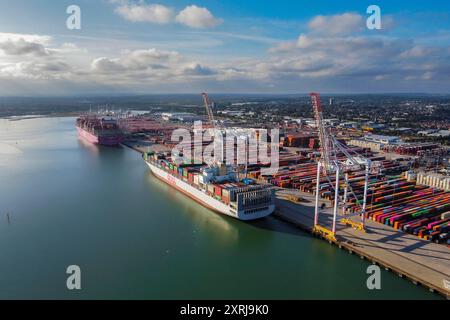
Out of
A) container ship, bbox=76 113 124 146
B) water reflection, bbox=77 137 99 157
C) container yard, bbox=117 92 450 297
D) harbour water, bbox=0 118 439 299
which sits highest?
container ship, bbox=76 113 124 146

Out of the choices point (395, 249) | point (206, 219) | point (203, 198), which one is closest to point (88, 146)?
point (203, 198)

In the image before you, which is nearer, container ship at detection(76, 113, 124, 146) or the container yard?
the container yard

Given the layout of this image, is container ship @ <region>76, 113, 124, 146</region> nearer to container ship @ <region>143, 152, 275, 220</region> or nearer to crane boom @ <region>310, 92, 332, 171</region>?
container ship @ <region>143, 152, 275, 220</region>

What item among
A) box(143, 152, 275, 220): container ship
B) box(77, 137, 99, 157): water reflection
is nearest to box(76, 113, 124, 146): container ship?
box(77, 137, 99, 157): water reflection

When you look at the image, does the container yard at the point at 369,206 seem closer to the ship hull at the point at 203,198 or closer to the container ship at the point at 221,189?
the container ship at the point at 221,189

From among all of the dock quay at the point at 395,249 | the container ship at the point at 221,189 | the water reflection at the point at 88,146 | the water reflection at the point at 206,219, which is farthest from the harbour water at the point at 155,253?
the water reflection at the point at 88,146
